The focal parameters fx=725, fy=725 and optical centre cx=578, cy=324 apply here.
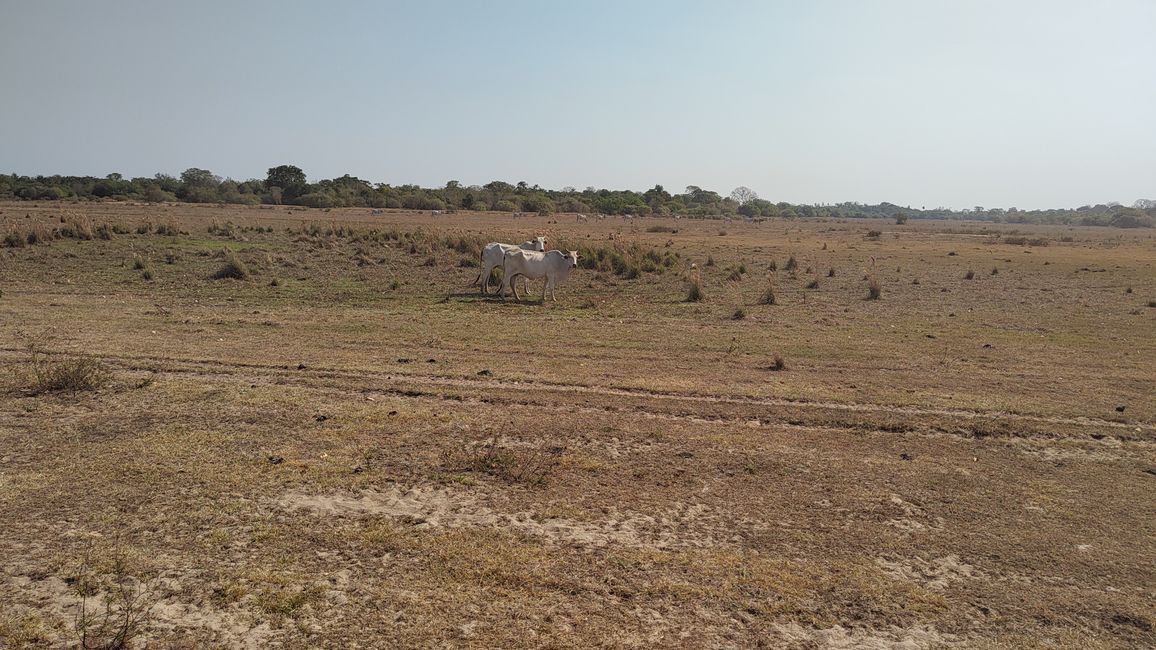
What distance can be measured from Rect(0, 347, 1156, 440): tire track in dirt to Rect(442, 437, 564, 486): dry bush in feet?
6.11

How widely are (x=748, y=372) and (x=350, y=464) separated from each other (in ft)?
21.9

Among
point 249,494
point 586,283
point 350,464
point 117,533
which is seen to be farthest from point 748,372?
point 586,283

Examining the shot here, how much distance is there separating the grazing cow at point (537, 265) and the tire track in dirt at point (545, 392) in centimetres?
937

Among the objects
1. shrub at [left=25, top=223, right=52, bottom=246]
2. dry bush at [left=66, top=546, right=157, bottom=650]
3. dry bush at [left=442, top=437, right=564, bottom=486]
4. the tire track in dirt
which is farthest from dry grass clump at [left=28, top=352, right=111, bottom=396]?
shrub at [left=25, top=223, right=52, bottom=246]

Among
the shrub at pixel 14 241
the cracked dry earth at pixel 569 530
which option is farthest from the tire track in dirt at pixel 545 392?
the shrub at pixel 14 241

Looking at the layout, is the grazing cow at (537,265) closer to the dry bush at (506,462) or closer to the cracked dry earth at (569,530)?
the cracked dry earth at (569,530)

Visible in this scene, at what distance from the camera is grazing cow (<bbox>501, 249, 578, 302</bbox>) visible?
19.9 meters

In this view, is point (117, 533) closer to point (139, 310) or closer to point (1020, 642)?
point (1020, 642)

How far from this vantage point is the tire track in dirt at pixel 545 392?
9.21m

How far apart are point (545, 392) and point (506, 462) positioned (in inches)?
115

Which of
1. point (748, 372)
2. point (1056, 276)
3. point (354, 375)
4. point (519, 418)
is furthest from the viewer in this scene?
point (1056, 276)

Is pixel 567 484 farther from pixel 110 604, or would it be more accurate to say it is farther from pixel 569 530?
pixel 110 604

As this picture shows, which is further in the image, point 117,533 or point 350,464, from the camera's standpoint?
point 350,464

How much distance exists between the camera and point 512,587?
509cm
